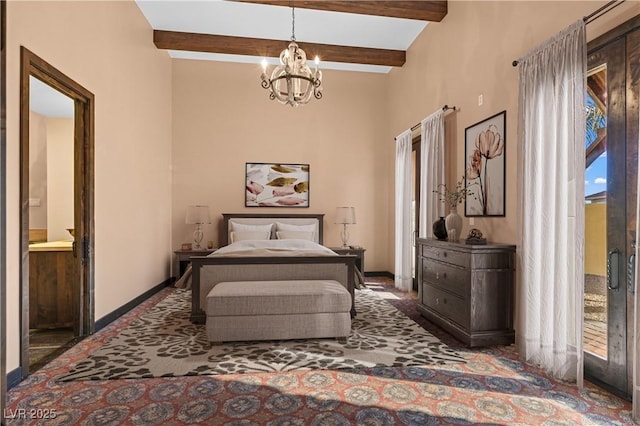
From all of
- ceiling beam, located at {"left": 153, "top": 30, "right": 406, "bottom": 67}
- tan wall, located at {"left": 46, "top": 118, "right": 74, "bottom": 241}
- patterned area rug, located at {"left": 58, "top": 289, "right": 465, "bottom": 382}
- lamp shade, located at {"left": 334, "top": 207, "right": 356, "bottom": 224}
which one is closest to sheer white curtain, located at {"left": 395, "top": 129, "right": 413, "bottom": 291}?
lamp shade, located at {"left": 334, "top": 207, "right": 356, "bottom": 224}

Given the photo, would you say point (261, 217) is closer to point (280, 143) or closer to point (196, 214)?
point (196, 214)

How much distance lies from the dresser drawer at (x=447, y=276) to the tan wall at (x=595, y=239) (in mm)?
879

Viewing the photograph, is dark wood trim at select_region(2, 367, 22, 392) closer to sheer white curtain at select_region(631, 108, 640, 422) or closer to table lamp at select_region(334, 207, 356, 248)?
sheer white curtain at select_region(631, 108, 640, 422)

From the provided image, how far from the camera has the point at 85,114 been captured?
366 centimetres

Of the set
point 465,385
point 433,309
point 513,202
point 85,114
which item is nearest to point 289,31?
point 85,114

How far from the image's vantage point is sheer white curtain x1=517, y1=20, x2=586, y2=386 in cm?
249

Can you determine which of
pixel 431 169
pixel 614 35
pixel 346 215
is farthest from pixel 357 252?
pixel 614 35

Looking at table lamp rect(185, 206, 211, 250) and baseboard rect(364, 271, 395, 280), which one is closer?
table lamp rect(185, 206, 211, 250)

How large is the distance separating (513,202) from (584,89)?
1202 mm

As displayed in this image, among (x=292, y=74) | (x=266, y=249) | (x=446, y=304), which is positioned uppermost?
(x=292, y=74)

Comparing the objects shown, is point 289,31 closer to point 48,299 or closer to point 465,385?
point 48,299

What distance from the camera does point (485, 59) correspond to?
3.79 meters

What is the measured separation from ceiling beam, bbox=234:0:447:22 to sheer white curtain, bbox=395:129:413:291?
1.64 m

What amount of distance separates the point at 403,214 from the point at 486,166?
2072mm
